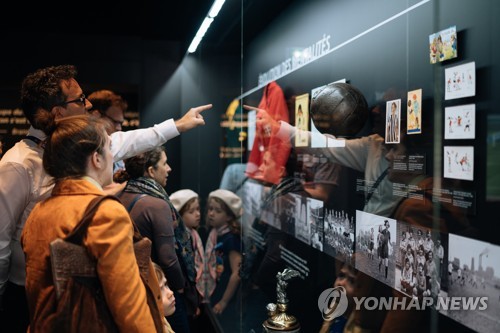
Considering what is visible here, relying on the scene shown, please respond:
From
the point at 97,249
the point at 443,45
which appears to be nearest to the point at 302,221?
the point at 443,45

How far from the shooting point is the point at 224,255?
4957mm

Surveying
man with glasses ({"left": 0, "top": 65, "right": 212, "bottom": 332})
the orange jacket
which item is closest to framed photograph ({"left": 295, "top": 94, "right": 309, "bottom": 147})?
man with glasses ({"left": 0, "top": 65, "right": 212, "bottom": 332})

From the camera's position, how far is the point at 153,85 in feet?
15.6

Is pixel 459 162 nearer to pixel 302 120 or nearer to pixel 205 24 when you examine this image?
pixel 302 120

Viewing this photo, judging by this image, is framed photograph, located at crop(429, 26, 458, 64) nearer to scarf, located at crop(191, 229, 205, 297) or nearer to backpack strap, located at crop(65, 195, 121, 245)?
backpack strap, located at crop(65, 195, 121, 245)

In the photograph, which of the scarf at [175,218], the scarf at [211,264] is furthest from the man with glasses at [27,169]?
the scarf at [211,264]

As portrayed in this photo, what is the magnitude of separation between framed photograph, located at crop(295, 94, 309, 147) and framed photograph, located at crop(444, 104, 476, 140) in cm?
131

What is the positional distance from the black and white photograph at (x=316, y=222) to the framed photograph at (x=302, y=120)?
1.24ft

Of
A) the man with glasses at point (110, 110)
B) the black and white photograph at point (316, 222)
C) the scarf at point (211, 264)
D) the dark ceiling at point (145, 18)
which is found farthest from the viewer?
the scarf at point (211, 264)

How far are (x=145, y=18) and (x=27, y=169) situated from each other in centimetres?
246

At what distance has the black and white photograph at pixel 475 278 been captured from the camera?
1.75 m

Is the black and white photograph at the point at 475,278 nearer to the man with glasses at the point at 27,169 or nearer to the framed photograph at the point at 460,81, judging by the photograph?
the framed photograph at the point at 460,81

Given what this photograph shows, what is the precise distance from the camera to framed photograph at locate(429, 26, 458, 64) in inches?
77.1

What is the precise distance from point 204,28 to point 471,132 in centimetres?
331
